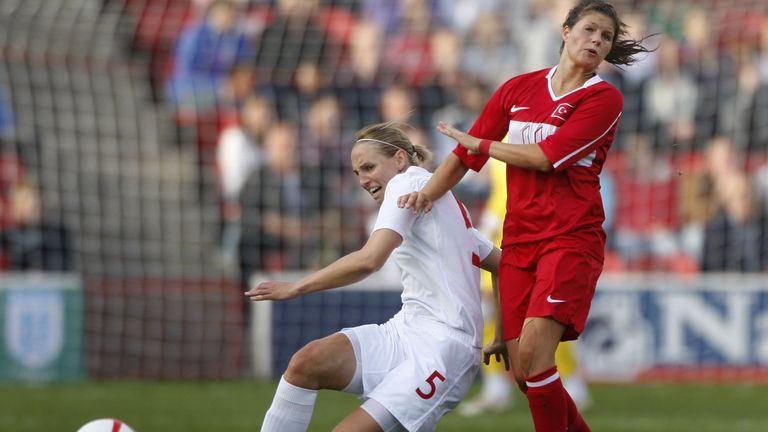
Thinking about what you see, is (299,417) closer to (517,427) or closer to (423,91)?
(517,427)

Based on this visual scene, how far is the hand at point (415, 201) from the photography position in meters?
5.72

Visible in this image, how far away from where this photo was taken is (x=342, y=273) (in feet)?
18.3

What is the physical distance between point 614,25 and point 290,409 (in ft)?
7.07

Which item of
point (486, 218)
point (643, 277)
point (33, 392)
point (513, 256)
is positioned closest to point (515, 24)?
point (643, 277)

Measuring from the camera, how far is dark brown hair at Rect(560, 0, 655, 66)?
6.05 m

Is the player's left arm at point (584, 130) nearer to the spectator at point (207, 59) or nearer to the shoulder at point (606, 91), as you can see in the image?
the shoulder at point (606, 91)

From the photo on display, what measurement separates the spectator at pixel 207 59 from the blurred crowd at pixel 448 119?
16 mm

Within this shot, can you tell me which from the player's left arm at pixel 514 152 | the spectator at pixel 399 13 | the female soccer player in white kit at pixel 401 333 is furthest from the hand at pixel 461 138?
the spectator at pixel 399 13

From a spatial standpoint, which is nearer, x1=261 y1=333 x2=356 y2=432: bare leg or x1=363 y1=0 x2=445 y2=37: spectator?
x1=261 y1=333 x2=356 y2=432: bare leg

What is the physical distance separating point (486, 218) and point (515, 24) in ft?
16.8

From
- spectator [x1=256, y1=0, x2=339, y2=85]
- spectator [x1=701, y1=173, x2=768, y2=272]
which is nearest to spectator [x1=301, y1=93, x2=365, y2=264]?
spectator [x1=256, y1=0, x2=339, y2=85]

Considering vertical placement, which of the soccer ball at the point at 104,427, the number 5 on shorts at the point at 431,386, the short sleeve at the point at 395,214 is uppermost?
the short sleeve at the point at 395,214

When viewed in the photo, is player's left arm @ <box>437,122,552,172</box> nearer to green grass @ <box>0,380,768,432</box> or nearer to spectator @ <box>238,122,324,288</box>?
green grass @ <box>0,380,768,432</box>

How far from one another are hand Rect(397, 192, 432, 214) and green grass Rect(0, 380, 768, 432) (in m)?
4.05
